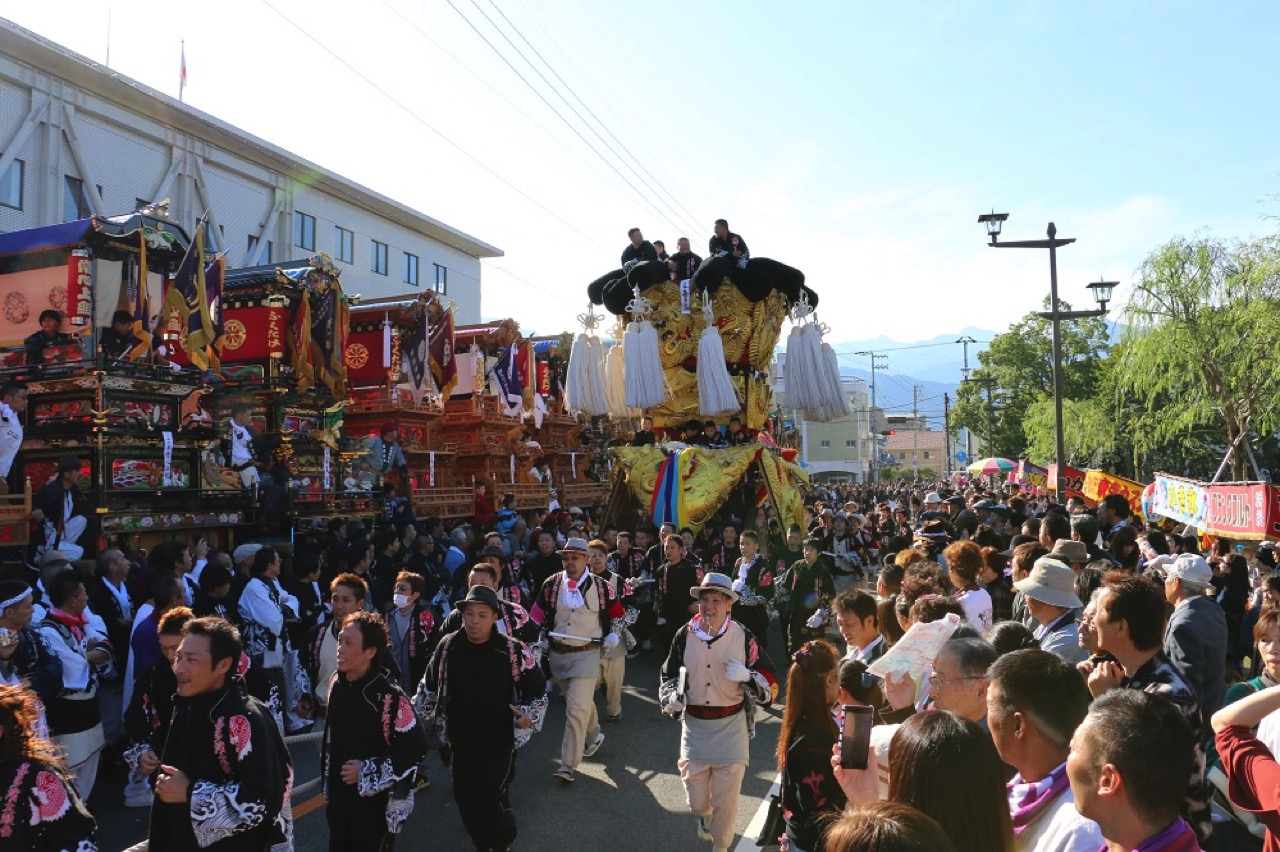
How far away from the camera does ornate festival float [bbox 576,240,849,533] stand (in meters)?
13.4

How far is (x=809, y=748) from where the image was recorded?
3.76 meters

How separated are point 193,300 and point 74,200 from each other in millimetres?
11926

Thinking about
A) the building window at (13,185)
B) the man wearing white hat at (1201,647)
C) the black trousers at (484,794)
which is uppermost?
the building window at (13,185)

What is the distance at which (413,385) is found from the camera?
19859 millimetres

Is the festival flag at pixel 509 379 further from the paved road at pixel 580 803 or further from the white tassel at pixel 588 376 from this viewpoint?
the paved road at pixel 580 803

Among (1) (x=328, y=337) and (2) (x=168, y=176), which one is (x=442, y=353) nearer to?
(1) (x=328, y=337)

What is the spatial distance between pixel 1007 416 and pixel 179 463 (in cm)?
4375

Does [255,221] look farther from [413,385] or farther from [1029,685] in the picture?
[1029,685]

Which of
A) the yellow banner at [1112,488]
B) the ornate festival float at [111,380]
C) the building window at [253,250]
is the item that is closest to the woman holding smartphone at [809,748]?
the ornate festival float at [111,380]

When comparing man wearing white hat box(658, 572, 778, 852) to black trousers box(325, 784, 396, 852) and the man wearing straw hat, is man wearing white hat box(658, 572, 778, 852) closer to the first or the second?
the man wearing straw hat

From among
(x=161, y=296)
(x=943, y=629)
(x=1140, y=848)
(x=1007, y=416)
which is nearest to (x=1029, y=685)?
(x=1140, y=848)

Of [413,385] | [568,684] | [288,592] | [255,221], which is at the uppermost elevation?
[255,221]

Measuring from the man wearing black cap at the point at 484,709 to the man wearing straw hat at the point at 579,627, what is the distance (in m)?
1.78

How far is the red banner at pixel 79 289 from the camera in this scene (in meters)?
11.5
